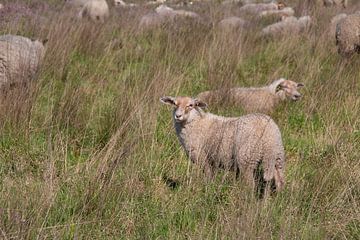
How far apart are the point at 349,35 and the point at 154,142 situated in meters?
4.51

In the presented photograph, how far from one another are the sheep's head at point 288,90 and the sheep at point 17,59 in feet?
7.79

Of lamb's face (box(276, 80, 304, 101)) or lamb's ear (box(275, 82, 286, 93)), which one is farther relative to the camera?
lamb's ear (box(275, 82, 286, 93))

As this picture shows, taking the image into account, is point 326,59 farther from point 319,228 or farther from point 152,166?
point 319,228

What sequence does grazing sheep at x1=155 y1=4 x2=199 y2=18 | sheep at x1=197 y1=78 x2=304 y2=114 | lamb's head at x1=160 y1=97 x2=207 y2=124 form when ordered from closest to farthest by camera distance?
1. lamb's head at x1=160 y1=97 x2=207 y2=124
2. sheep at x1=197 y1=78 x2=304 y2=114
3. grazing sheep at x1=155 y1=4 x2=199 y2=18

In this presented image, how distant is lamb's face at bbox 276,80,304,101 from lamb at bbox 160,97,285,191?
5.14ft

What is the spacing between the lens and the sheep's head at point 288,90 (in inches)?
200

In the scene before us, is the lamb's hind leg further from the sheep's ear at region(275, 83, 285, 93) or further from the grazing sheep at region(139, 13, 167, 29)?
the grazing sheep at region(139, 13, 167, 29)

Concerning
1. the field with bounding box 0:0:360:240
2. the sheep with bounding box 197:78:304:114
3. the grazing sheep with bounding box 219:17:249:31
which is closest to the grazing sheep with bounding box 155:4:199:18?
the grazing sheep with bounding box 219:17:249:31

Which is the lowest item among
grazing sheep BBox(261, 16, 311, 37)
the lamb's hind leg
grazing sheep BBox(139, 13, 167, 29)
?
the lamb's hind leg

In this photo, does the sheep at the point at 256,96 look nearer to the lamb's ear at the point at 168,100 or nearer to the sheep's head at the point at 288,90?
the sheep's head at the point at 288,90

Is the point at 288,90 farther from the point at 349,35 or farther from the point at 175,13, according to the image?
the point at 175,13

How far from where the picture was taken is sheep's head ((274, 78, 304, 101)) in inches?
200

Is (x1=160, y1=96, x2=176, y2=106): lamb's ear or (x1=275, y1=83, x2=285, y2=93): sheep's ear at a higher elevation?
(x1=160, y1=96, x2=176, y2=106): lamb's ear

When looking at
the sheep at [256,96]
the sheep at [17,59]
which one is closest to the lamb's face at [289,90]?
the sheep at [256,96]
